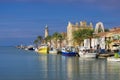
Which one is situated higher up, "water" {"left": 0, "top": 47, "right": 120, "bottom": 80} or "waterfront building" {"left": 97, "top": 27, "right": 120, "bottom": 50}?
"waterfront building" {"left": 97, "top": 27, "right": 120, "bottom": 50}

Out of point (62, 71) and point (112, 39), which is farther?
point (112, 39)

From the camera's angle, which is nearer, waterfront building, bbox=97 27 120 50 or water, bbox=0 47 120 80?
water, bbox=0 47 120 80

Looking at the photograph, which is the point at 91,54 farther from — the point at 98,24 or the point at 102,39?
the point at 98,24

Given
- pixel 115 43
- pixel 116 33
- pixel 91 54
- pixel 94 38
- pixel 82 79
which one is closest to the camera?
pixel 82 79

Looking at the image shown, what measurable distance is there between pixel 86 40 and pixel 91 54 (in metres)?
51.1

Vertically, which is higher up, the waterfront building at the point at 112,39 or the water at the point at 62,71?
the waterfront building at the point at 112,39

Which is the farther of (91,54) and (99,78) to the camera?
(91,54)

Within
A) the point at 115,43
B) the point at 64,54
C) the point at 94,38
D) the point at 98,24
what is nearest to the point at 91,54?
the point at 115,43

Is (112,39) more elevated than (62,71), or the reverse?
(112,39)

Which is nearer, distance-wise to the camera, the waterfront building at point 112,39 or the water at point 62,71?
the water at point 62,71

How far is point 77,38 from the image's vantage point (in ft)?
615

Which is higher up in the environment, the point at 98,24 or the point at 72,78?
the point at 98,24

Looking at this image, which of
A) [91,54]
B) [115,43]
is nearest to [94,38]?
[115,43]

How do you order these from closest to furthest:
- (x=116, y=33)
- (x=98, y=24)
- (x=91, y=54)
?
(x=91, y=54)
(x=116, y=33)
(x=98, y=24)
